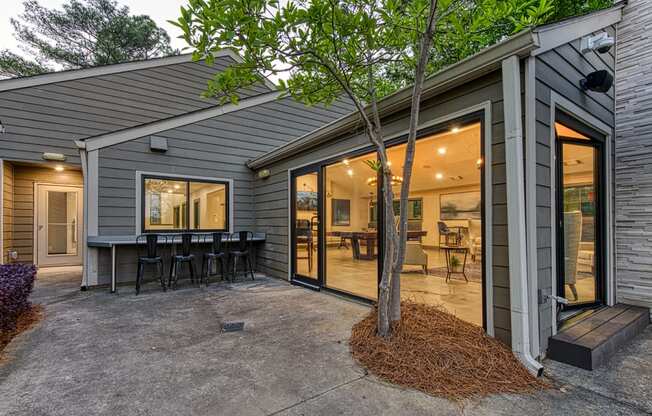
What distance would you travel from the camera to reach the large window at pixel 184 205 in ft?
18.7

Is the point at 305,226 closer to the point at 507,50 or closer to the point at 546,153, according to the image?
the point at 546,153

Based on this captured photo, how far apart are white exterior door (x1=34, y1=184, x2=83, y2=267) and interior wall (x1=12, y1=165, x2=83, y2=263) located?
10 centimetres

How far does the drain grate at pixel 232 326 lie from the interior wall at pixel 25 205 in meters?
6.38

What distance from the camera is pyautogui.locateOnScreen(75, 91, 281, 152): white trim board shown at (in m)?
5.17

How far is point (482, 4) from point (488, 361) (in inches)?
107

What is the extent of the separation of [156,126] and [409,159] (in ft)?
17.0

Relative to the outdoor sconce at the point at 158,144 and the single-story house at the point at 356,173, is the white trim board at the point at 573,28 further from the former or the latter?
the outdoor sconce at the point at 158,144

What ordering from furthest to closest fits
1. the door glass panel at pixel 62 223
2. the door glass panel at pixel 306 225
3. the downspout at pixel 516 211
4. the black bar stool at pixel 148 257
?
the door glass panel at pixel 62 223 < the door glass panel at pixel 306 225 < the black bar stool at pixel 148 257 < the downspout at pixel 516 211

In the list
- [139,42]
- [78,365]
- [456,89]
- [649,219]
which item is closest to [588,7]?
[649,219]

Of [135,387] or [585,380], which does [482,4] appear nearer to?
[585,380]

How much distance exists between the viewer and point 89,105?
637cm

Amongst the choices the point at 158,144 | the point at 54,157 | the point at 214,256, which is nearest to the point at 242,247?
the point at 214,256

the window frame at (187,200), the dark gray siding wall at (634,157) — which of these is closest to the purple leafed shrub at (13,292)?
the window frame at (187,200)

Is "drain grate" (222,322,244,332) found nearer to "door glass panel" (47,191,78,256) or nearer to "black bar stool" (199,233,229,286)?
"black bar stool" (199,233,229,286)
